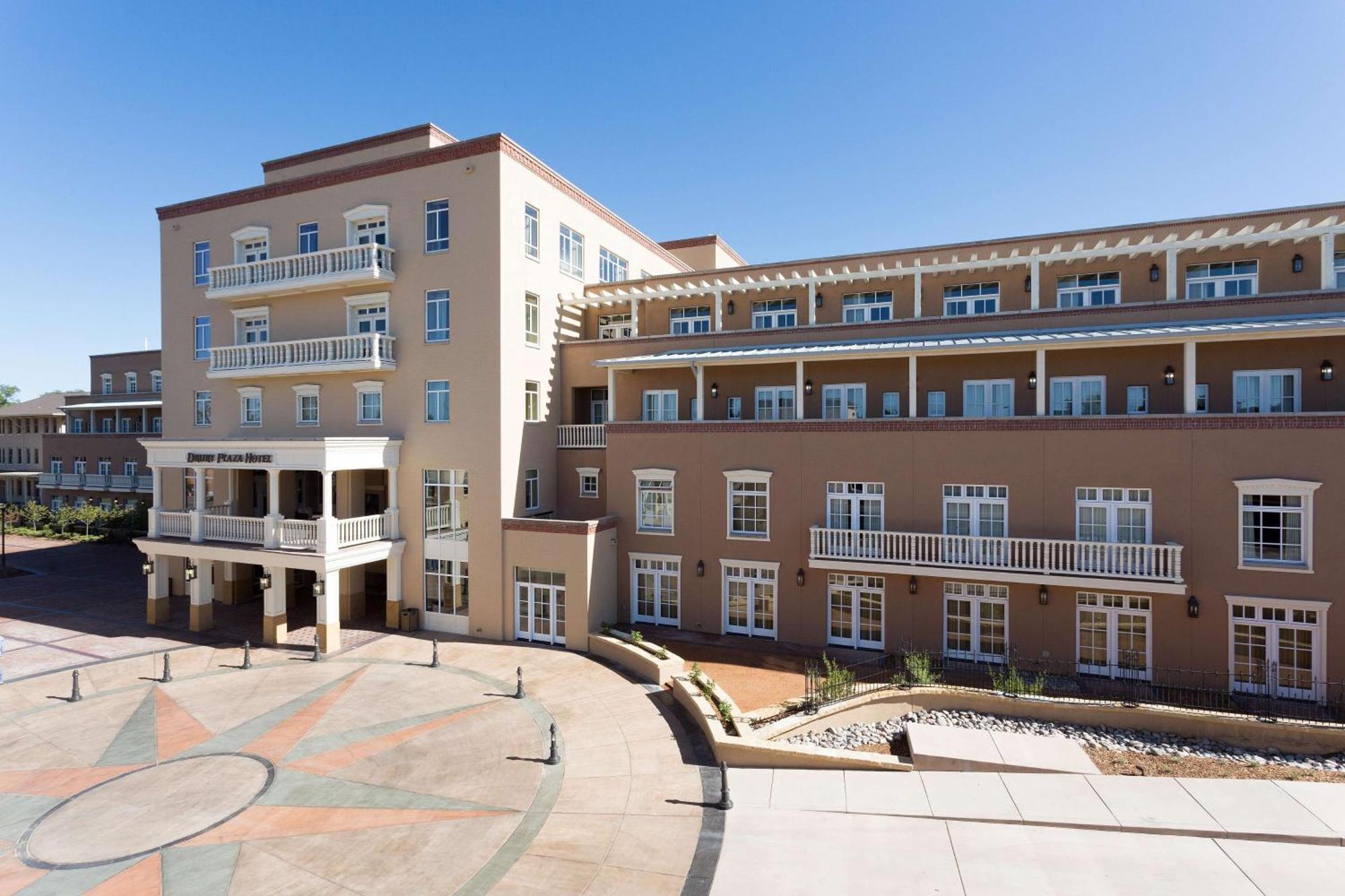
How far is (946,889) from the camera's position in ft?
31.5

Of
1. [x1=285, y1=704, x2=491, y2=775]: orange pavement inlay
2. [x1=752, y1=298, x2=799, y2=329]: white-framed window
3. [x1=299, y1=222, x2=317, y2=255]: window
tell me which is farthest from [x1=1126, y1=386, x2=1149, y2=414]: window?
[x1=299, y1=222, x2=317, y2=255]: window

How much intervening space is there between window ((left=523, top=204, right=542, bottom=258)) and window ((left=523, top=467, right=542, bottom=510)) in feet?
27.9

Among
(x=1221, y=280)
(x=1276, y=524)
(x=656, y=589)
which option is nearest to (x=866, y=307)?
(x=1221, y=280)

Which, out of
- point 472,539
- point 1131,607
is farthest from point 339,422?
point 1131,607

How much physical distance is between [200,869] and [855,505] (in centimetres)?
1806

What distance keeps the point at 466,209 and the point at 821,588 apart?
731 inches

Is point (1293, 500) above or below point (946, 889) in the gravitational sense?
above

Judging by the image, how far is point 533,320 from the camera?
2569 cm

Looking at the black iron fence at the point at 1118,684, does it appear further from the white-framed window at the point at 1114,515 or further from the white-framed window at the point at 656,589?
the white-framed window at the point at 656,589

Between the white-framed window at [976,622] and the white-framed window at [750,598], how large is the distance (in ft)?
17.9

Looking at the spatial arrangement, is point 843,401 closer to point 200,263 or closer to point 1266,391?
point 1266,391

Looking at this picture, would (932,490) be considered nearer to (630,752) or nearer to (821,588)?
(821,588)

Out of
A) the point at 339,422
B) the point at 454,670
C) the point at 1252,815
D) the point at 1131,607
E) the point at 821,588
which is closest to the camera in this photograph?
the point at 1252,815

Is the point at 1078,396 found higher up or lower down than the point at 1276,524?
higher up
